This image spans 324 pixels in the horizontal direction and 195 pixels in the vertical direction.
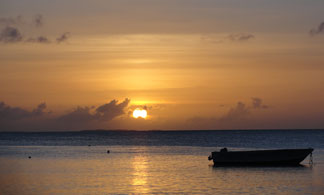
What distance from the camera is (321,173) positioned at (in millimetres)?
45656

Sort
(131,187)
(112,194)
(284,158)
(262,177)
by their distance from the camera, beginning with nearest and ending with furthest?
1. (112,194)
2. (131,187)
3. (262,177)
4. (284,158)

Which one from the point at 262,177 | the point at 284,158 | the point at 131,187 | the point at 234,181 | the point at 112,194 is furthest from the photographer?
the point at 284,158

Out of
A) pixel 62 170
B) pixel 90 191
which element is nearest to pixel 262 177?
pixel 90 191

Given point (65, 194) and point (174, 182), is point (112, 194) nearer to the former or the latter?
point (65, 194)

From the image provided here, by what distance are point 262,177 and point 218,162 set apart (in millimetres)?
A: 12640

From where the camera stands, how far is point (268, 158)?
181ft

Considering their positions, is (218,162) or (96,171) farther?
(218,162)

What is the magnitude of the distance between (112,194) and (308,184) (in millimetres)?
15177

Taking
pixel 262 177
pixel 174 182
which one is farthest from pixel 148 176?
pixel 262 177

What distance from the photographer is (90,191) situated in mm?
35219

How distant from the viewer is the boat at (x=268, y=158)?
54.9 meters

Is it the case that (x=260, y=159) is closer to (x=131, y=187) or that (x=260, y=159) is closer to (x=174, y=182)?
(x=174, y=182)

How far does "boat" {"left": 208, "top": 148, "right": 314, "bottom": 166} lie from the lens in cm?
5494

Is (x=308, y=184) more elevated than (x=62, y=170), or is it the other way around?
(x=62, y=170)
